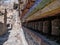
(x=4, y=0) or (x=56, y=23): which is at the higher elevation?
(x=4, y=0)

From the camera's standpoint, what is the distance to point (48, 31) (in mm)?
3068

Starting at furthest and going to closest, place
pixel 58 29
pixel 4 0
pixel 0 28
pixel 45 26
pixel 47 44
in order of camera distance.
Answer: pixel 4 0, pixel 0 28, pixel 45 26, pixel 58 29, pixel 47 44

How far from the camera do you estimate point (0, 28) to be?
1738 centimetres

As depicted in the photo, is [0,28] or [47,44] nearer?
[47,44]

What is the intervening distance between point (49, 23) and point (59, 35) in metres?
0.69

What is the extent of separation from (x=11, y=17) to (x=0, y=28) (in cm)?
988

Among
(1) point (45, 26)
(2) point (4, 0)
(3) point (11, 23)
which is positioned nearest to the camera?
(1) point (45, 26)

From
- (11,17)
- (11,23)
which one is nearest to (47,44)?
(11,23)

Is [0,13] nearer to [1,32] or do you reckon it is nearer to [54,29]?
[1,32]

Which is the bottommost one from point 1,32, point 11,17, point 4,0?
point 1,32

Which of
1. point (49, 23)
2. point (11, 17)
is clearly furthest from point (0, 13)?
point (49, 23)

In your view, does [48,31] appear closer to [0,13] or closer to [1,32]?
[1,32]

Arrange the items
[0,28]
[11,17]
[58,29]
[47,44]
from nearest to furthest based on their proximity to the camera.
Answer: [47,44] → [58,29] → [0,28] → [11,17]

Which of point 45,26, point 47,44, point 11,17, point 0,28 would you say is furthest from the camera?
point 11,17
